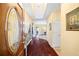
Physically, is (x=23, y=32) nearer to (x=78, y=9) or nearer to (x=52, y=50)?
(x=52, y=50)

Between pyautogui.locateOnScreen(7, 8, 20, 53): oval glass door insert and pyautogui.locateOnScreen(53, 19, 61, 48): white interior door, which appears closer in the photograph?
pyautogui.locateOnScreen(7, 8, 20, 53): oval glass door insert

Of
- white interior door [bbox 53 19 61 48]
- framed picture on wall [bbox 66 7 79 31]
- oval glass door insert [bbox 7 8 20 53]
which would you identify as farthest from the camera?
white interior door [bbox 53 19 61 48]

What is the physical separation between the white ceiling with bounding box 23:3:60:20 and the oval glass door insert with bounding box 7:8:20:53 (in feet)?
0.84

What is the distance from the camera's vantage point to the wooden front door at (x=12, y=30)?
5.63 ft

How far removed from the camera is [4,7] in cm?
176

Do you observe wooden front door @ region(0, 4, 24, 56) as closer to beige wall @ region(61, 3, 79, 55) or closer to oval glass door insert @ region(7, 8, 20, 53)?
oval glass door insert @ region(7, 8, 20, 53)

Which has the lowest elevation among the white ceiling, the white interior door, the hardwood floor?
the hardwood floor

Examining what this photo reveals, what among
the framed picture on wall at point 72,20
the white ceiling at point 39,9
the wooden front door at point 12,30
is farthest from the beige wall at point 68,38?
the wooden front door at point 12,30

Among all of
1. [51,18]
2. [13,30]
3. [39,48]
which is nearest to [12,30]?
[13,30]

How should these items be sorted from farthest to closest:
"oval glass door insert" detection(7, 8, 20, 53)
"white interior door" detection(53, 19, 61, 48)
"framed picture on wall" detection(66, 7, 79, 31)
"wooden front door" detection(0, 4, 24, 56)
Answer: "white interior door" detection(53, 19, 61, 48) < "framed picture on wall" detection(66, 7, 79, 31) < "oval glass door insert" detection(7, 8, 20, 53) < "wooden front door" detection(0, 4, 24, 56)

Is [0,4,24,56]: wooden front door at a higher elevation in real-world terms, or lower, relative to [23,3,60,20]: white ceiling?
lower

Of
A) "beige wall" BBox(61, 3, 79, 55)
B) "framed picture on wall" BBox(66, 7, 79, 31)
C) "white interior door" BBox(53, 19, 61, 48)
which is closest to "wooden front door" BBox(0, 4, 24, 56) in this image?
"white interior door" BBox(53, 19, 61, 48)

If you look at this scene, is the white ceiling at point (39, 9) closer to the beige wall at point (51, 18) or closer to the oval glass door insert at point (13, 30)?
the beige wall at point (51, 18)

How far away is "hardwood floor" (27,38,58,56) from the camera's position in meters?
2.06
